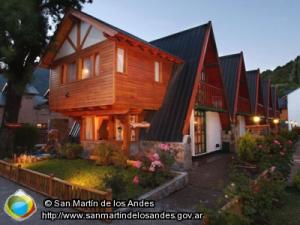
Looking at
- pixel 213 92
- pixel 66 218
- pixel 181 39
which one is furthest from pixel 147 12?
pixel 66 218

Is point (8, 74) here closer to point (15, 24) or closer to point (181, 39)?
point (15, 24)

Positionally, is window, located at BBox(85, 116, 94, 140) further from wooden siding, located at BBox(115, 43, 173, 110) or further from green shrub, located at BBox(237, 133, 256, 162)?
green shrub, located at BBox(237, 133, 256, 162)

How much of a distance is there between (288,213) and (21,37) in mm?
13826

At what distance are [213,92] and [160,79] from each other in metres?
4.13

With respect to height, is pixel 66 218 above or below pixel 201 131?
below

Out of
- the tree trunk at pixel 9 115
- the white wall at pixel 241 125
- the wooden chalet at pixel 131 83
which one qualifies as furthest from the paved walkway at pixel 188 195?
the white wall at pixel 241 125

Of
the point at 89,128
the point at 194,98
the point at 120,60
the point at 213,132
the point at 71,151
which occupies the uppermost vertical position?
the point at 120,60

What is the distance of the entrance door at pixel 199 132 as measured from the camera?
13.5 meters

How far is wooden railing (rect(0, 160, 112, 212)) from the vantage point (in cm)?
570

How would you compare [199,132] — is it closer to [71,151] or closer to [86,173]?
[86,173]

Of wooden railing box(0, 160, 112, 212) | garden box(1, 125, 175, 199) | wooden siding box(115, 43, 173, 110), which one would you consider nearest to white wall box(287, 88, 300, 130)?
wooden siding box(115, 43, 173, 110)

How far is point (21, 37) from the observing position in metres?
11.6

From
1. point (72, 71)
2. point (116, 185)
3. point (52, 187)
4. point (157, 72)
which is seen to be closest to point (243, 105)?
point (157, 72)

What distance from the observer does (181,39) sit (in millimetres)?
14836
